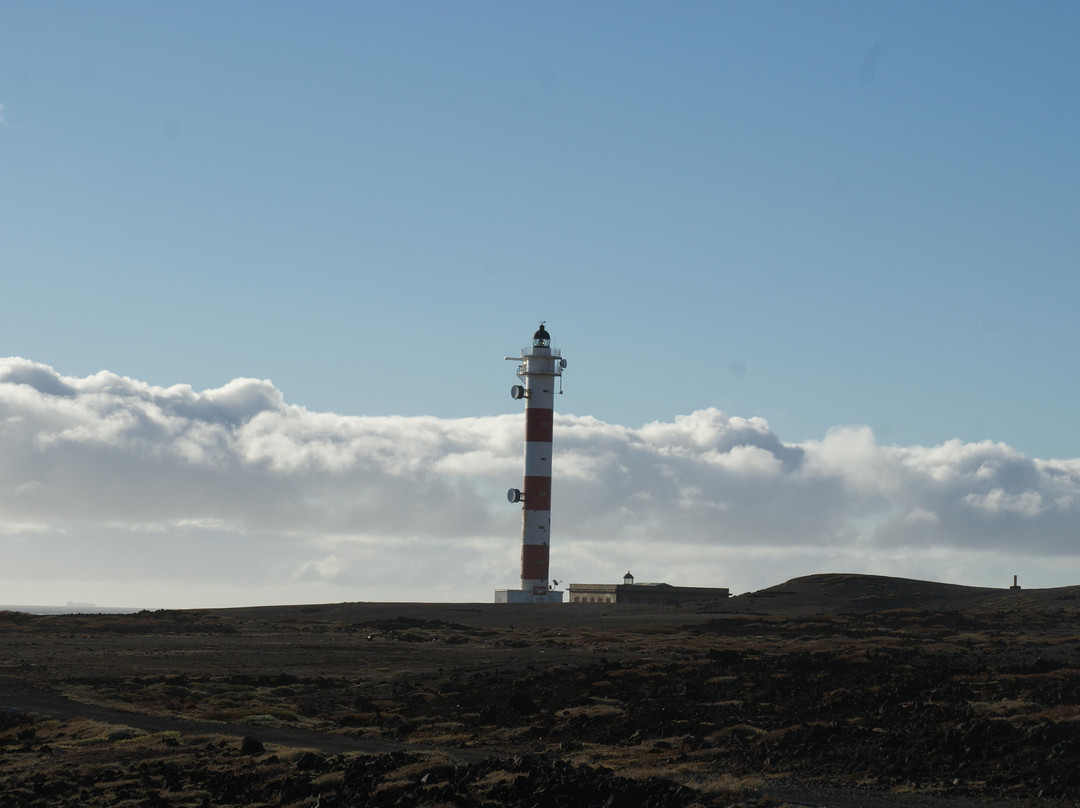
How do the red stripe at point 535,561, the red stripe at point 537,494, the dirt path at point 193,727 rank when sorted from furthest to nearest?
the red stripe at point 535,561
the red stripe at point 537,494
the dirt path at point 193,727

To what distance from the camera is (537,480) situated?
9994 centimetres

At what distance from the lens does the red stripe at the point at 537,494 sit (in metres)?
→ 99.6

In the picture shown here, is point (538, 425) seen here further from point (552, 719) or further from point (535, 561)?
point (552, 719)

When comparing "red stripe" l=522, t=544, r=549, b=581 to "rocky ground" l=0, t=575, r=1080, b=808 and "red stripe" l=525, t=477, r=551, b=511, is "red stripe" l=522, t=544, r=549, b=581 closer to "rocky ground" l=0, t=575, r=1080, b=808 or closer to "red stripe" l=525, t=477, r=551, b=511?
"red stripe" l=525, t=477, r=551, b=511

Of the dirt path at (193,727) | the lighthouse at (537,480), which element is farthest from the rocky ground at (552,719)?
the lighthouse at (537,480)

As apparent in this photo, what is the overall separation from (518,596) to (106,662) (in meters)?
45.4

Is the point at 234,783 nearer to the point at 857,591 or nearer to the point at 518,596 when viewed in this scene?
the point at 518,596

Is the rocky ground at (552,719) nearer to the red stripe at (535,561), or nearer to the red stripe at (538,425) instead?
the red stripe at (535,561)

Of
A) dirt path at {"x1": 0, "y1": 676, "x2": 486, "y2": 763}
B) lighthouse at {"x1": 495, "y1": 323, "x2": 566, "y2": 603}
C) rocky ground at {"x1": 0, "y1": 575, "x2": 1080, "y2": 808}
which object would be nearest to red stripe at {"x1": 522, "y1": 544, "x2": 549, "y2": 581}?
lighthouse at {"x1": 495, "y1": 323, "x2": 566, "y2": 603}

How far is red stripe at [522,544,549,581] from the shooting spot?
100188 mm

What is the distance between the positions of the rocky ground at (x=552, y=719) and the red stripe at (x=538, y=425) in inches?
998

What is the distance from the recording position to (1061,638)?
6569 cm

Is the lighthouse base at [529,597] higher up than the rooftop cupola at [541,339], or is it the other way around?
the rooftop cupola at [541,339]

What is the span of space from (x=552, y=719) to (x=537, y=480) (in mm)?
58843
